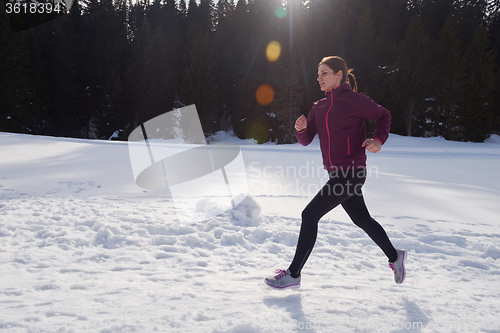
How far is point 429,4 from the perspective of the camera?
34.0m

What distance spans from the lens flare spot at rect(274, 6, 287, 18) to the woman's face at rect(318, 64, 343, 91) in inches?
1224

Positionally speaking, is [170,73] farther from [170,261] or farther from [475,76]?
[170,261]

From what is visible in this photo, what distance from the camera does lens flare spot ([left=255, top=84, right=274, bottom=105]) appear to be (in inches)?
1105

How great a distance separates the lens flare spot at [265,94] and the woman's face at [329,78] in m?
25.9

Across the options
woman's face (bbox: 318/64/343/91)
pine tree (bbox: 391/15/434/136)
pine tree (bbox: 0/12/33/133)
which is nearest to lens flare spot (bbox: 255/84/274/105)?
pine tree (bbox: 391/15/434/136)

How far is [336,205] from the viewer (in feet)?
7.70

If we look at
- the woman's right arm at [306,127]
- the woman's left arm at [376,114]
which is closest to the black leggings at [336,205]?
the woman's left arm at [376,114]

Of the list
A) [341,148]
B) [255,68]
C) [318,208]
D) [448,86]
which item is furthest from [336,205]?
[255,68]

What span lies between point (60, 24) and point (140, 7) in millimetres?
16287

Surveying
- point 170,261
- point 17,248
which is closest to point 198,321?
point 170,261

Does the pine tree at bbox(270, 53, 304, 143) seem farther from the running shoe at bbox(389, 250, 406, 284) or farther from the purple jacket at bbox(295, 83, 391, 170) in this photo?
the purple jacket at bbox(295, 83, 391, 170)

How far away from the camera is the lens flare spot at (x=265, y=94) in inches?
1105

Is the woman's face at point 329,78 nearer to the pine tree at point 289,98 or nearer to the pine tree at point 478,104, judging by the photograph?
the pine tree at point 289,98

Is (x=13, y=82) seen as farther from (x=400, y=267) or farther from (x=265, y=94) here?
(x=400, y=267)
